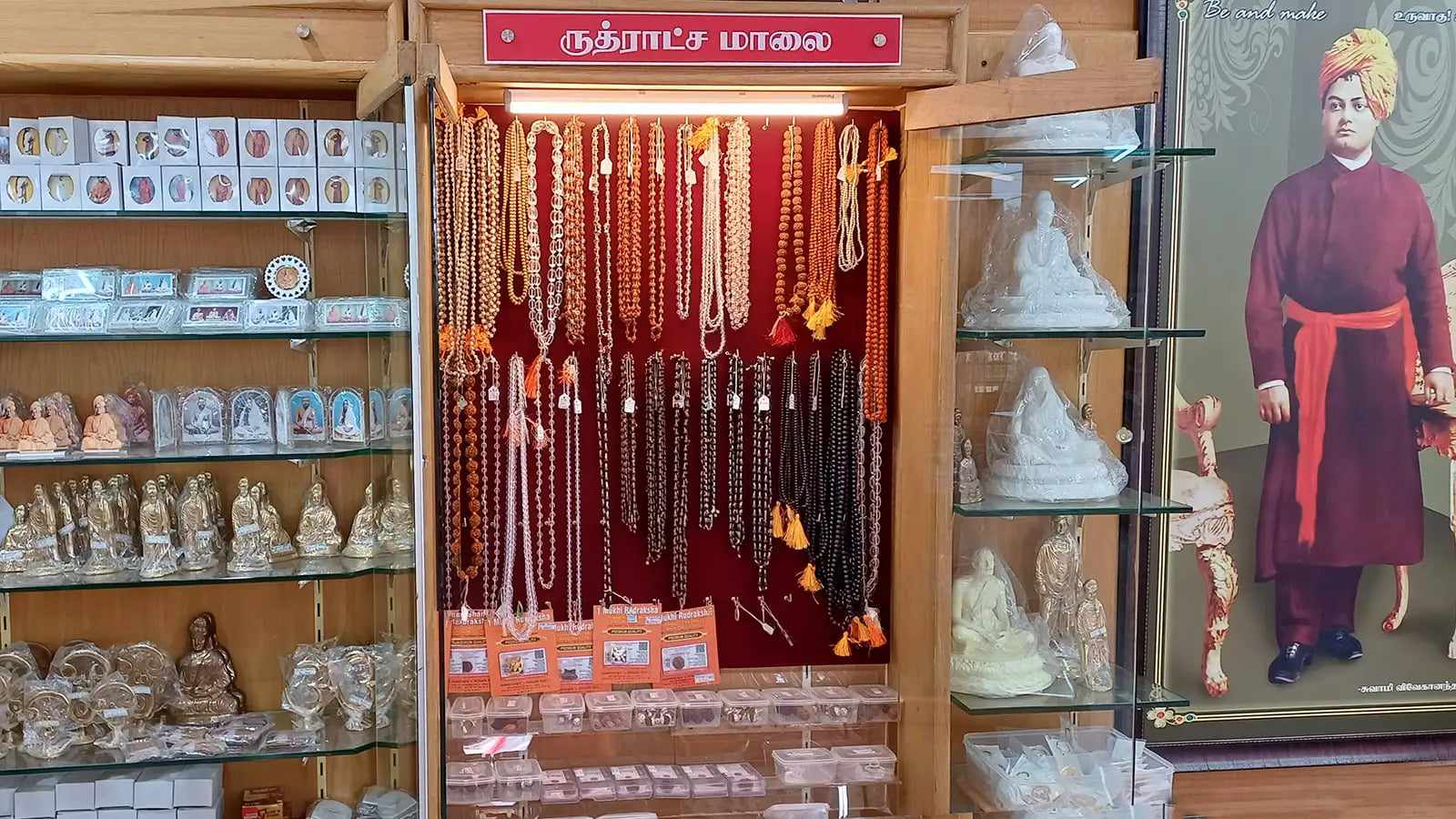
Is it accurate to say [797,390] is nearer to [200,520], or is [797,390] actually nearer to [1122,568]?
[1122,568]

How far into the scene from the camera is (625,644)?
9.36 feet

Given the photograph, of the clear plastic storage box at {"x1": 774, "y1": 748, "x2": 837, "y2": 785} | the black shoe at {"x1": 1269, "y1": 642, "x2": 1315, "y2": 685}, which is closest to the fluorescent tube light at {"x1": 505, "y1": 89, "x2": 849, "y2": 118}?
the clear plastic storage box at {"x1": 774, "y1": 748, "x2": 837, "y2": 785}

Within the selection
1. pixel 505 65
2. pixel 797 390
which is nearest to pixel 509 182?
pixel 505 65

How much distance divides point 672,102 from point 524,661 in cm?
137

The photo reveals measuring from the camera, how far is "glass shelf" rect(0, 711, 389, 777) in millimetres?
2410

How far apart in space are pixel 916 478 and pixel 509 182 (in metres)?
1.19

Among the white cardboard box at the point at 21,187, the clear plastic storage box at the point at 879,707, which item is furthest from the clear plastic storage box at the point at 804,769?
the white cardboard box at the point at 21,187

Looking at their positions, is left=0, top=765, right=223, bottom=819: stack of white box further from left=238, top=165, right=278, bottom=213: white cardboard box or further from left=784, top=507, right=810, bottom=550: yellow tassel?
left=784, top=507, right=810, bottom=550: yellow tassel

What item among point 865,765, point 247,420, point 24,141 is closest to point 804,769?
point 865,765

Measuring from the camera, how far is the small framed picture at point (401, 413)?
217 cm

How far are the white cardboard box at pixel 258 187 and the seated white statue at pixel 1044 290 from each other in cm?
151

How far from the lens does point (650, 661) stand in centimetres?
286

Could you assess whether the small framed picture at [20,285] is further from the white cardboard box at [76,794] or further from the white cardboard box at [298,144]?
the white cardboard box at [76,794]

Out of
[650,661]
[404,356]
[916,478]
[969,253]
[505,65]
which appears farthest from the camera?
[650,661]
